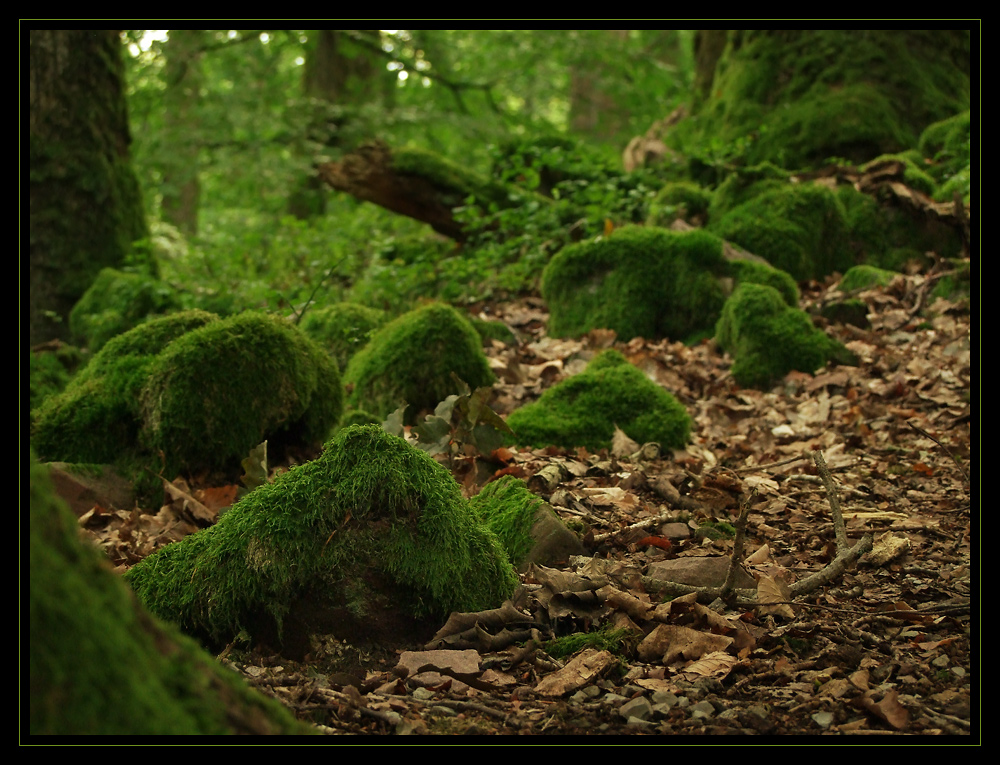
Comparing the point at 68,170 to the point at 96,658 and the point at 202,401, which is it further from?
the point at 96,658

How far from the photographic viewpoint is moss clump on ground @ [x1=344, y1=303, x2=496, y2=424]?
557 centimetres

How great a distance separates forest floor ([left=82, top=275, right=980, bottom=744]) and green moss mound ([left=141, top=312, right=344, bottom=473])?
0.28 meters

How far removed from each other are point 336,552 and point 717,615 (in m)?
1.27

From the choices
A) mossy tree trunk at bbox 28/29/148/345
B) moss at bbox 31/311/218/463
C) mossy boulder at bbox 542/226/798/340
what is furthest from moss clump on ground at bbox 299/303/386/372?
mossy tree trunk at bbox 28/29/148/345

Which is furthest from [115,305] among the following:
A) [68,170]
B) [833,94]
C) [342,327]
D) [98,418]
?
[833,94]

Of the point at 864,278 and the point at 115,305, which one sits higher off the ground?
the point at 864,278

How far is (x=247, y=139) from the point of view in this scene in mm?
14109

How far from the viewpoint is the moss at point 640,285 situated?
24.5 ft

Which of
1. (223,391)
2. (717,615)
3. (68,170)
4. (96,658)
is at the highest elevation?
(68,170)

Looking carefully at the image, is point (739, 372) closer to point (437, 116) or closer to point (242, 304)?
point (242, 304)

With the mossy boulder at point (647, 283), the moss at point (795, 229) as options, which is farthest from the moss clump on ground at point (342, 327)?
the moss at point (795, 229)

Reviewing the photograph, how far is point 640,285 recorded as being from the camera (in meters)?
7.54

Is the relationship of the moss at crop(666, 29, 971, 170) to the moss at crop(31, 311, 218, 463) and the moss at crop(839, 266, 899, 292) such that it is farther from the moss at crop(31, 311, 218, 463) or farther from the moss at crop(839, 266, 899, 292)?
the moss at crop(31, 311, 218, 463)
